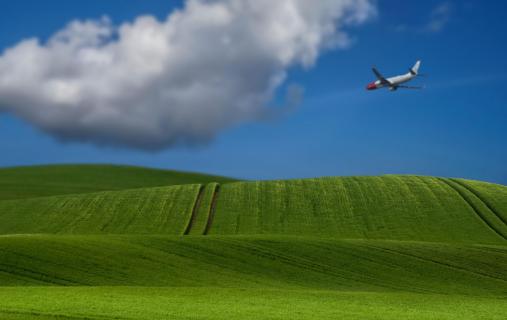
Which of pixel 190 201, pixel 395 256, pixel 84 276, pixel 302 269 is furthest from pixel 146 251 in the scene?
pixel 190 201

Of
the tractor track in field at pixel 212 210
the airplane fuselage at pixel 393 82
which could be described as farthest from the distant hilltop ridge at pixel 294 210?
the airplane fuselage at pixel 393 82

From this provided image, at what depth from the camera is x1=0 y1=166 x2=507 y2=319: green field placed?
2544 centimetres

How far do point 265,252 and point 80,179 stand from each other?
63.0 m

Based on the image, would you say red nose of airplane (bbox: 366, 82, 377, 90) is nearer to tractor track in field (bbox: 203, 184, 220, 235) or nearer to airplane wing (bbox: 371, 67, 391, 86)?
airplane wing (bbox: 371, 67, 391, 86)

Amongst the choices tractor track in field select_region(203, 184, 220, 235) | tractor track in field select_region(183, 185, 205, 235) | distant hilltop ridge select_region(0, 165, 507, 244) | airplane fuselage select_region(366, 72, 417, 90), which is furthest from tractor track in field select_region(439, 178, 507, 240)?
tractor track in field select_region(183, 185, 205, 235)

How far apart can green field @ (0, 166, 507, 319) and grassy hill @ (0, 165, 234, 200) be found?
4627mm

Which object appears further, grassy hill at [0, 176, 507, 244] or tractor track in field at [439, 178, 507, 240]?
tractor track in field at [439, 178, 507, 240]

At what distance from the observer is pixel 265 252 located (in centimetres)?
4138

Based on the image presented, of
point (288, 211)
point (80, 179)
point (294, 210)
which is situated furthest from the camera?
point (80, 179)

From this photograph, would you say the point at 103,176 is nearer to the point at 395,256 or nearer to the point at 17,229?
the point at 17,229

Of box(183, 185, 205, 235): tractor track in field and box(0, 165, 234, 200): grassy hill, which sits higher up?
box(0, 165, 234, 200): grassy hill

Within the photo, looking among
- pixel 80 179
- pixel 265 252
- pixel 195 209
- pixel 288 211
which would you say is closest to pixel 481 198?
pixel 288 211

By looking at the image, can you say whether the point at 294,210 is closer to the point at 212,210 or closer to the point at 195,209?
the point at 212,210

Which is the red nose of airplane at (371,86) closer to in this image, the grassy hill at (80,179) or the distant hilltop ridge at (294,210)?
the distant hilltop ridge at (294,210)
